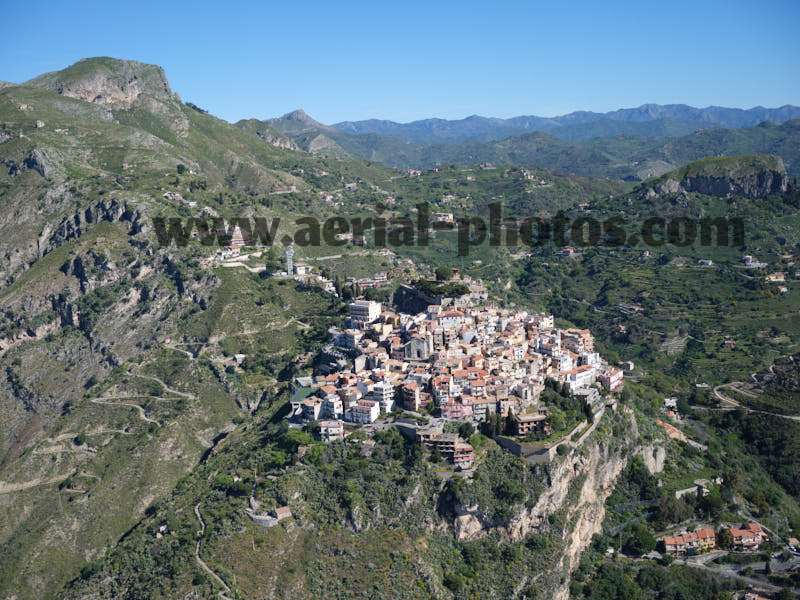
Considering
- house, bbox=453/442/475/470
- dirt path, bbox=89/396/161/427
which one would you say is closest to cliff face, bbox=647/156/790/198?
dirt path, bbox=89/396/161/427

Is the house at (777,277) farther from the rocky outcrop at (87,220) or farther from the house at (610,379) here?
the rocky outcrop at (87,220)

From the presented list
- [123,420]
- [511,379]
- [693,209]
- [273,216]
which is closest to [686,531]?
[511,379]

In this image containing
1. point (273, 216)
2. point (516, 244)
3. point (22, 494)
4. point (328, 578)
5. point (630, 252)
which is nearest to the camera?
point (328, 578)

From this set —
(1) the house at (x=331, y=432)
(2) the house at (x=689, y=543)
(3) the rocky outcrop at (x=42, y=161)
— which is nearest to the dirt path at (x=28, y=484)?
(1) the house at (x=331, y=432)

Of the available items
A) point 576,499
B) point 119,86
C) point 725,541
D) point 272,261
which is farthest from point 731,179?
point 576,499

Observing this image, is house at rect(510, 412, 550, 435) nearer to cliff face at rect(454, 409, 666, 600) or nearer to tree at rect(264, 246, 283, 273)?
cliff face at rect(454, 409, 666, 600)

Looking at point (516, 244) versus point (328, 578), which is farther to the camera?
point (516, 244)

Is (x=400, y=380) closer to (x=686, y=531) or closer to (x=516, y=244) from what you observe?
(x=686, y=531)

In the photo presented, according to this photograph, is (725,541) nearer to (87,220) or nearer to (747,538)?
(747,538)
